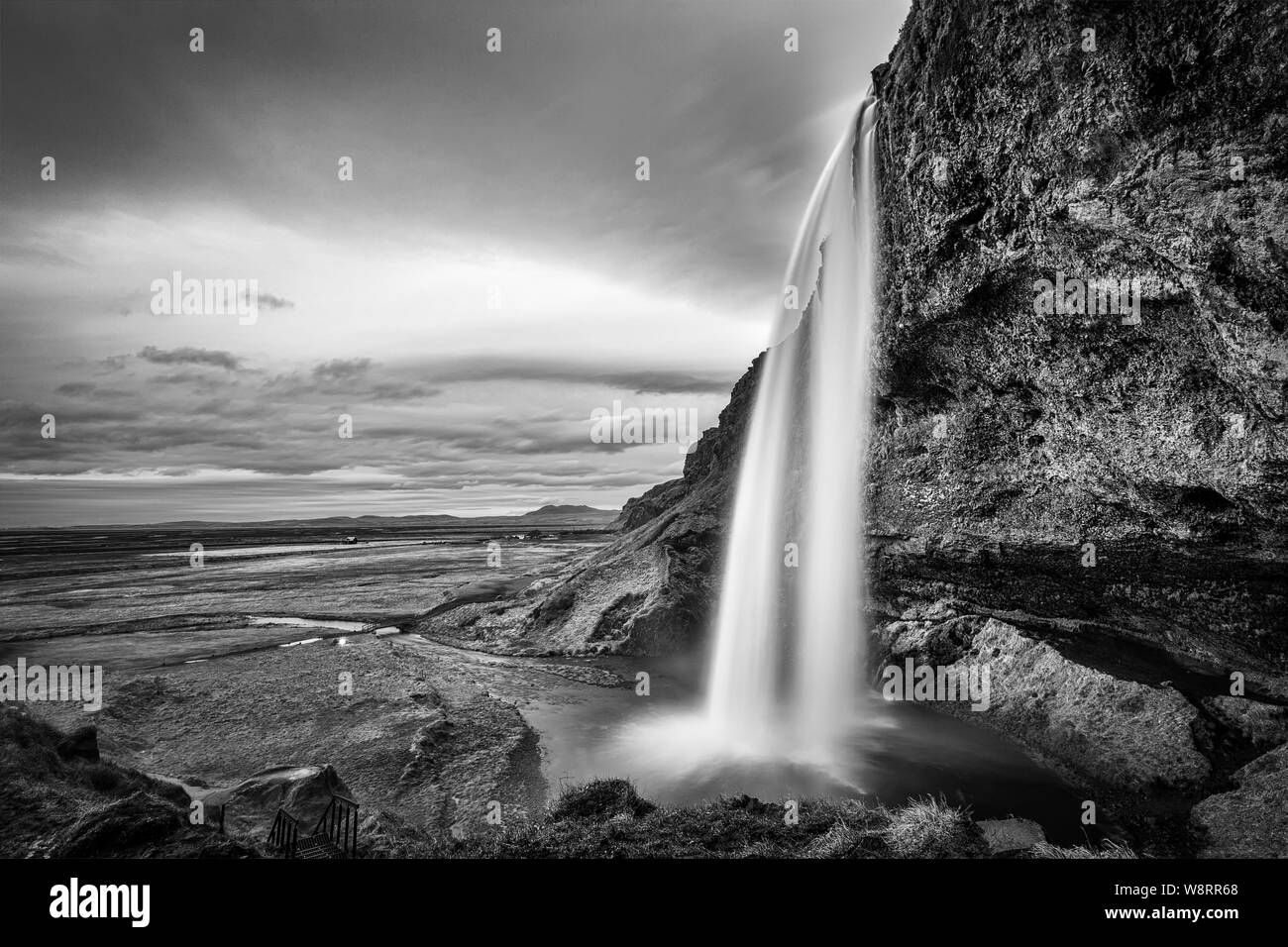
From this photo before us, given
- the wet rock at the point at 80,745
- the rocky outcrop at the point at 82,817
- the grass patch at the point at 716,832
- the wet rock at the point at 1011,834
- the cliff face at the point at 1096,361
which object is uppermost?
the cliff face at the point at 1096,361

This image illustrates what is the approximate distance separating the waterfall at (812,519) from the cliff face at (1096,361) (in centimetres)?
188

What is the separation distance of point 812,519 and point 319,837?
68.2ft

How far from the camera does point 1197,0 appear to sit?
10.3m

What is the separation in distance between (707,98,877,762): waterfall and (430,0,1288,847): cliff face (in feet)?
6.18

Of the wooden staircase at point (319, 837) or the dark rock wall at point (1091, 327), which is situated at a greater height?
the dark rock wall at point (1091, 327)

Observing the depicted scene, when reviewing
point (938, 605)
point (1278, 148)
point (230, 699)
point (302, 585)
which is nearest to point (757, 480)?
point (938, 605)

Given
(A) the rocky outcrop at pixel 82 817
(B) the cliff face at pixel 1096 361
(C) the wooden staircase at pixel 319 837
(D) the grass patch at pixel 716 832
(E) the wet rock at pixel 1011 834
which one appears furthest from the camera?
(B) the cliff face at pixel 1096 361

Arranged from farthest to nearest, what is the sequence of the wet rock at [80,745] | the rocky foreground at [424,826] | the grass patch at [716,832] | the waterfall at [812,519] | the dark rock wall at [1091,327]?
the waterfall at [812,519], the wet rock at [80,745], the dark rock wall at [1091,327], the grass patch at [716,832], the rocky foreground at [424,826]

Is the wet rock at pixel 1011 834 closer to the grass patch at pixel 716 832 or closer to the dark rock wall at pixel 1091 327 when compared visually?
the grass patch at pixel 716 832

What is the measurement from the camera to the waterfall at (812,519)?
20.6m

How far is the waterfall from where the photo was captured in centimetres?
2062

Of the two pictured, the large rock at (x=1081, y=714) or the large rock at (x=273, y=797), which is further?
the large rock at (x=1081, y=714)

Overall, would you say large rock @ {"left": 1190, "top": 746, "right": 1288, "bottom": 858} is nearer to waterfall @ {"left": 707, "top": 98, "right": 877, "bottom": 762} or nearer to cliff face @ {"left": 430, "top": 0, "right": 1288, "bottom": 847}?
cliff face @ {"left": 430, "top": 0, "right": 1288, "bottom": 847}

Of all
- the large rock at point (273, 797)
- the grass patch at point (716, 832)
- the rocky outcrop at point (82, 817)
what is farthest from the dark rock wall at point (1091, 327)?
the large rock at point (273, 797)
